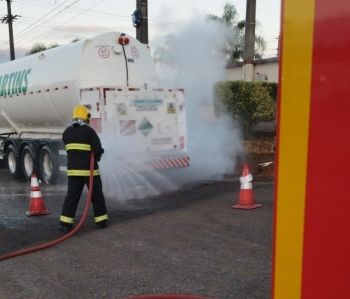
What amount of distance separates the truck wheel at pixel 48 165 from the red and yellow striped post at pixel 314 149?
36.0ft

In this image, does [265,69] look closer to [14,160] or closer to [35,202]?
[14,160]

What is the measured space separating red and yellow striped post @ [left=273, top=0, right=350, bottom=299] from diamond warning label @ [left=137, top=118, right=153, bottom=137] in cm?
897

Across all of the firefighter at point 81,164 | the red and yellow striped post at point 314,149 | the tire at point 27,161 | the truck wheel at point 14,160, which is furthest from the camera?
the truck wheel at point 14,160

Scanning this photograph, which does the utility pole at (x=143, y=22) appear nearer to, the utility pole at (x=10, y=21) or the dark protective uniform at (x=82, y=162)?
the dark protective uniform at (x=82, y=162)

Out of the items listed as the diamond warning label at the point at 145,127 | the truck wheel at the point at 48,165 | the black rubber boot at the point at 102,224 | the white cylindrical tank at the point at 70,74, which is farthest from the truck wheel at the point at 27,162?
the black rubber boot at the point at 102,224

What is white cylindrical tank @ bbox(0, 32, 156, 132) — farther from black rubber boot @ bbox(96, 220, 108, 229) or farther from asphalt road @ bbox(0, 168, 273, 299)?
black rubber boot @ bbox(96, 220, 108, 229)

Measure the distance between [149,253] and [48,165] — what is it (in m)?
7.10

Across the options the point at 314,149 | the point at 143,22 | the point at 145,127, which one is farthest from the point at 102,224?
the point at 143,22

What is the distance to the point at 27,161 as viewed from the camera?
42.9 feet

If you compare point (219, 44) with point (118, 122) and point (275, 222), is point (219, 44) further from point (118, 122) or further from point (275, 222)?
point (275, 222)

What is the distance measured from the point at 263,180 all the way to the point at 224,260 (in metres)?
6.05

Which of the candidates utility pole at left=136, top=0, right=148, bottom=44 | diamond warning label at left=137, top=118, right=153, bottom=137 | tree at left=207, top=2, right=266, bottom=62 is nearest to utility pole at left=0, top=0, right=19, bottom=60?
tree at left=207, top=2, right=266, bottom=62

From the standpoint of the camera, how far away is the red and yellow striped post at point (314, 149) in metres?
1.02

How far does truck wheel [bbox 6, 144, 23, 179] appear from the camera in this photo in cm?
1335
